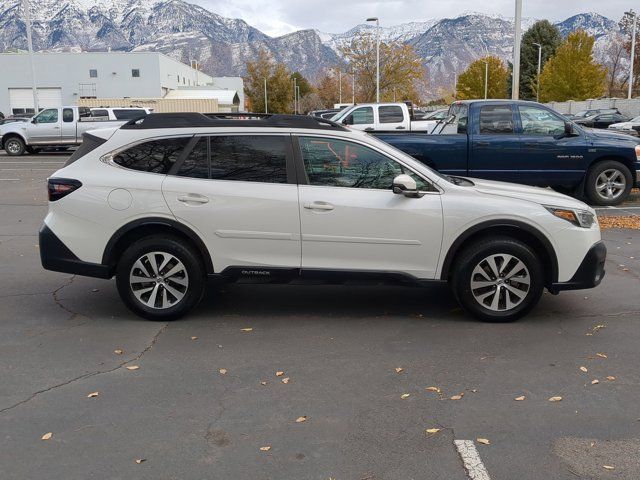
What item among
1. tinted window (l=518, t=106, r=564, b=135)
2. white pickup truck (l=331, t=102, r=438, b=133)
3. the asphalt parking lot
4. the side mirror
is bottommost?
the asphalt parking lot

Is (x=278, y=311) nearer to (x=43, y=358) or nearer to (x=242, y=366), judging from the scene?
(x=242, y=366)

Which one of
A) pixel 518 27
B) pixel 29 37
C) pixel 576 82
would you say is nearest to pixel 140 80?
pixel 29 37

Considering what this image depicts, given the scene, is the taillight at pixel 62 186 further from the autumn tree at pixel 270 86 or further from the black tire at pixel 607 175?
the autumn tree at pixel 270 86

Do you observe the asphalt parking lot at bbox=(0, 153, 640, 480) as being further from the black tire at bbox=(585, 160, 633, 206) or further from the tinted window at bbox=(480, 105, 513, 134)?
the black tire at bbox=(585, 160, 633, 206)

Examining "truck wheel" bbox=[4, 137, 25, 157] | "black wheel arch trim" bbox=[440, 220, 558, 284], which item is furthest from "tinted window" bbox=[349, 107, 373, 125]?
"black wheel arch trim" bbox=[440, 220, 558, 284]

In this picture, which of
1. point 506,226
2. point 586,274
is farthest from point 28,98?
point 586,274

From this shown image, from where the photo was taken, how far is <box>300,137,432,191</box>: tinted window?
17.9 feet

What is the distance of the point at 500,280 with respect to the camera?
5461mm

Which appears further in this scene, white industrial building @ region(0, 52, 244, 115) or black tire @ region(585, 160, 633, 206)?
white industrial building @ region(0, 52, 244, 115)

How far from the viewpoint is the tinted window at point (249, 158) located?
18.0 feet

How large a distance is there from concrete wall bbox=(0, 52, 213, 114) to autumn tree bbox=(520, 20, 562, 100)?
42.2m

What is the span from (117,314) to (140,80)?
64003 mm

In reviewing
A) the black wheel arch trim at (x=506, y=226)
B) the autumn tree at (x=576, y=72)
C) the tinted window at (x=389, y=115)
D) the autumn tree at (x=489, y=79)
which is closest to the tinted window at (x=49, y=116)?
the tinted window at (x=389, y=115)

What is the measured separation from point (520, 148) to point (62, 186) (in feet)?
26.9
